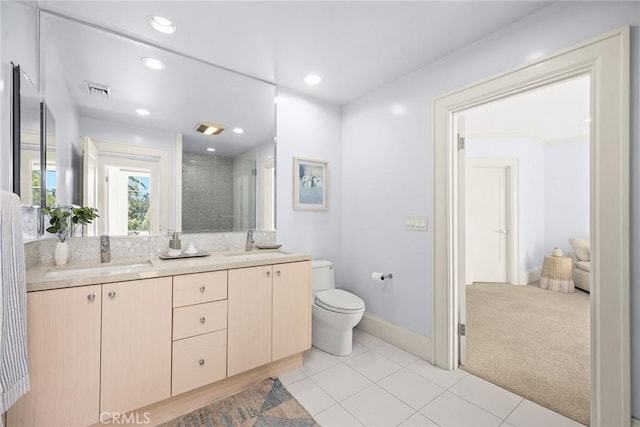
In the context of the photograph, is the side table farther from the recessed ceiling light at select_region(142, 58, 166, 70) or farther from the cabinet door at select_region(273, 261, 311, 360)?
the recessed ceiling light at select_region(142, 58, 166, 70)

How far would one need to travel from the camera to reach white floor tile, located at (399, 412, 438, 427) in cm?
155

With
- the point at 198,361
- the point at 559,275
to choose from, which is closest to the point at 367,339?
the point at 198,361

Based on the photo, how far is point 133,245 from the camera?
1.96m

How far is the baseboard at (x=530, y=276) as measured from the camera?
4441mm

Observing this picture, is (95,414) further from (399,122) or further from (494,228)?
(494,228)

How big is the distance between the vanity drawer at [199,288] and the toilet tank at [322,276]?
1.01 m

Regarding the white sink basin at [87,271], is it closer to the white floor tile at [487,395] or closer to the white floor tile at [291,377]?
the white floor tile at [291,377]

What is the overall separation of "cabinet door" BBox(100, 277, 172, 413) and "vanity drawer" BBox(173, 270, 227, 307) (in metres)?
0.05

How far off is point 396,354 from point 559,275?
132 inches

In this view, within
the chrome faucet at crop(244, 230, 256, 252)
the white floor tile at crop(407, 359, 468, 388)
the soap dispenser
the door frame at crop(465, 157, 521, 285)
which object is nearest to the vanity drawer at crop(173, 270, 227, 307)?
the soap dispenser

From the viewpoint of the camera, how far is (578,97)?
10.00ft

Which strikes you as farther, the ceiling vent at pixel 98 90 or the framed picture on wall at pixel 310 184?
the framed picture on wall at pixel 310 184

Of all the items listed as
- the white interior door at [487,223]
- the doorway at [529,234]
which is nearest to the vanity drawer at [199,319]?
the doorway at [529,234]

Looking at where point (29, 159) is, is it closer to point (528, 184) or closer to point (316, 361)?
point (316, 361)
